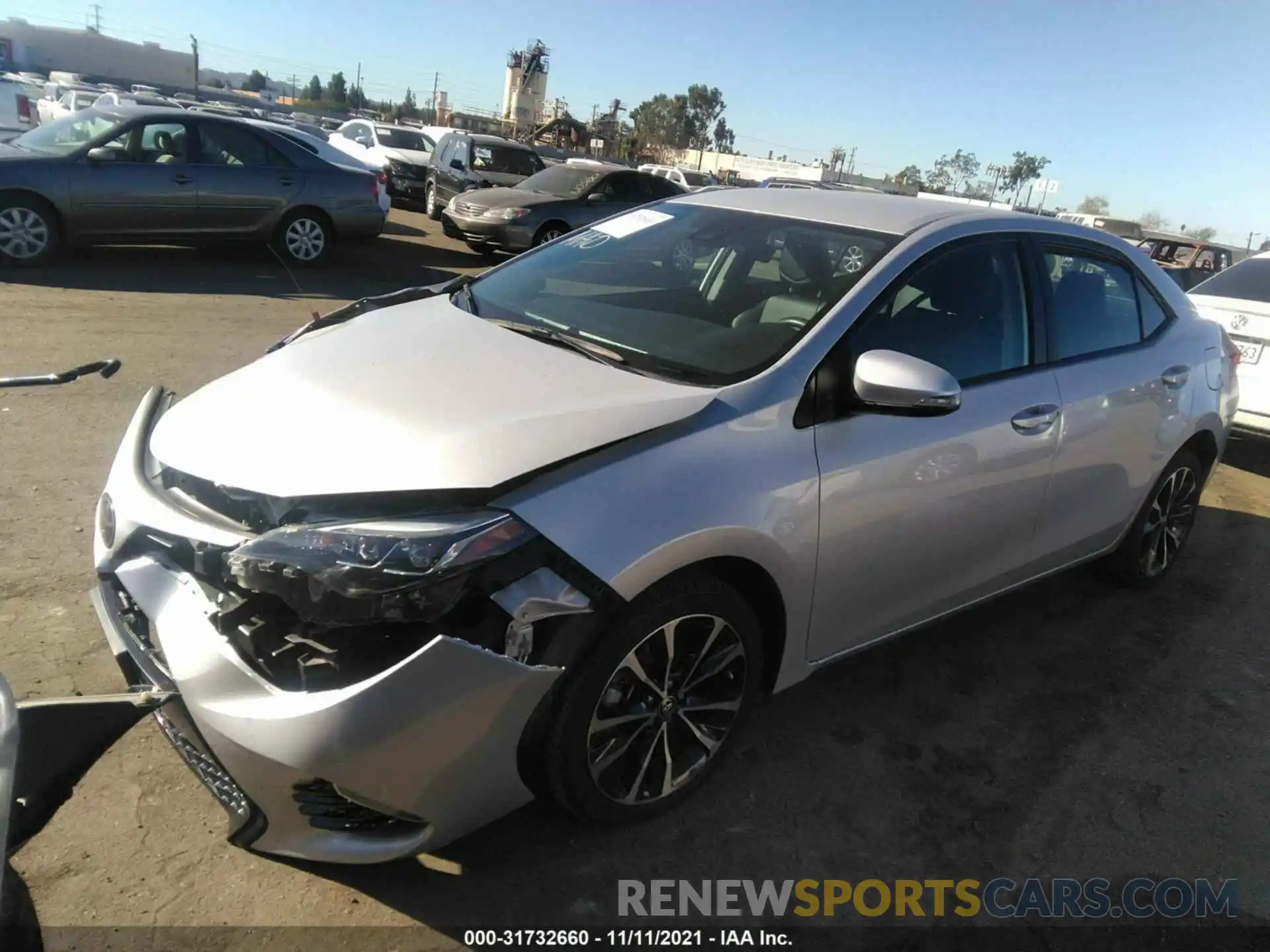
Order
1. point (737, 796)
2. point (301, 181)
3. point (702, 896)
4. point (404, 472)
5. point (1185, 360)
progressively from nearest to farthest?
point (404, 472) → point (702, 896) → point (737, 796) → point (1185, 360) → point (301, 181)

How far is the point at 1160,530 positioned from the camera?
4609 mm

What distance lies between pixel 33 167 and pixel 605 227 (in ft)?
25.5

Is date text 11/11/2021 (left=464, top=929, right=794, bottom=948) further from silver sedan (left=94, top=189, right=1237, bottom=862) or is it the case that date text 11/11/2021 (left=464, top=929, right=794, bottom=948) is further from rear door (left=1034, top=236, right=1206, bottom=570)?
rear door (left=1034, top=236, right=1206, bottom=570)

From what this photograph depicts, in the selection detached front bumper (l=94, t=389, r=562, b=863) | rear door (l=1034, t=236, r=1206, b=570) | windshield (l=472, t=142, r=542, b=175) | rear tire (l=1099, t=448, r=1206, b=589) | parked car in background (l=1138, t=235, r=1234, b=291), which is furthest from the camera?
parked car in background (l=1138, t=235, r=1234, b=291)

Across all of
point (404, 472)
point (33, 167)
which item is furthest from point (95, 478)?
point (33, 167)

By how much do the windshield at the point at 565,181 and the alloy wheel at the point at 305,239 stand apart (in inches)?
149

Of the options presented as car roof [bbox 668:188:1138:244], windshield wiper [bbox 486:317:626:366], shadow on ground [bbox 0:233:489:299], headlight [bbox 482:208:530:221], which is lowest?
shadow on ground [bbox 0:233:489:299]

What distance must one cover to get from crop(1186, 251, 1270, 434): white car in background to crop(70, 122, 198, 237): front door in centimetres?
946

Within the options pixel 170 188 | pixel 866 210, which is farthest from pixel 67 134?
pixel 866 210

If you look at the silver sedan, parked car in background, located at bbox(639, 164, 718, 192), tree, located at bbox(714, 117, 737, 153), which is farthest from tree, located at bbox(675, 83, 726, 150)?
the silver sedan

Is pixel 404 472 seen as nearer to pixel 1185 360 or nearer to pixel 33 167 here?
pixel 1185 360

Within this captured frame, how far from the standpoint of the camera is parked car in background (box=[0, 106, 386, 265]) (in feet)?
30.0

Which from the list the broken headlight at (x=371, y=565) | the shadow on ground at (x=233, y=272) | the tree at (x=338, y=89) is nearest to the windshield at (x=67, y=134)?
the shadow on ground at (x=233, y=272)

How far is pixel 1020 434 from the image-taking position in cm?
333
